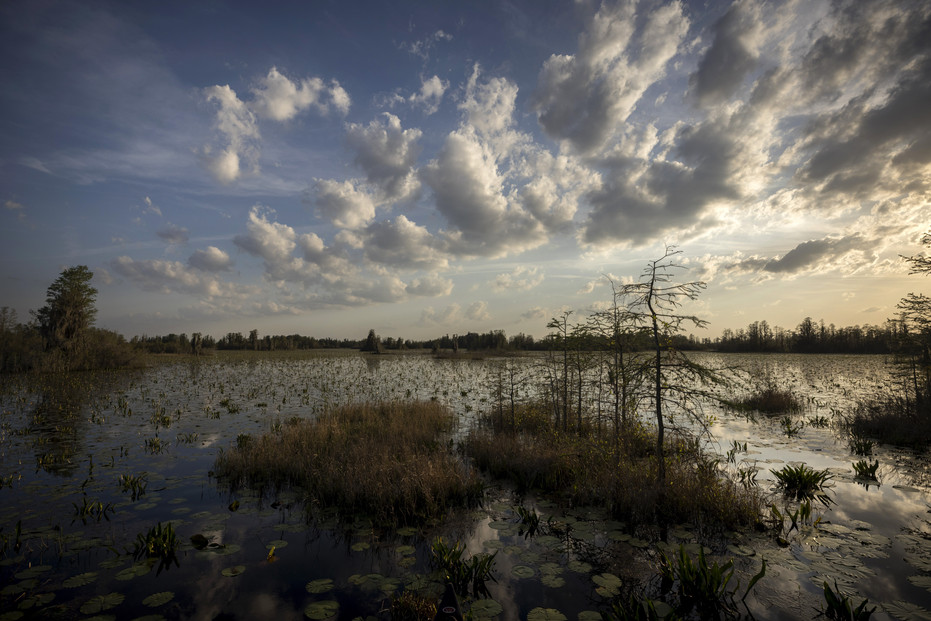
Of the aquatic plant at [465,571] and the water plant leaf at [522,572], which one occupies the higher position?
the aquatic plant at [465,571]

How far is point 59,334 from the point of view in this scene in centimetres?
3484

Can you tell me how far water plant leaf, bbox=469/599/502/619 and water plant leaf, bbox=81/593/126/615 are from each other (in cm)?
435

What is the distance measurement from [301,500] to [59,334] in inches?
1719

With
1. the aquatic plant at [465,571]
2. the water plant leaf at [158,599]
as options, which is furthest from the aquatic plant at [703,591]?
the water plant leaf at [158,599]

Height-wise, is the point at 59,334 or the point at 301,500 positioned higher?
the point at 59,334

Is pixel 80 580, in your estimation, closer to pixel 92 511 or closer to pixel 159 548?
pixel 159 548

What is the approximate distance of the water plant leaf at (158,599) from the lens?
457 centimetres

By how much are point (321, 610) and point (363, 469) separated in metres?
3.72

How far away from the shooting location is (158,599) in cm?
465

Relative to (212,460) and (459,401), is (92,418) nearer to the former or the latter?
(212,460)

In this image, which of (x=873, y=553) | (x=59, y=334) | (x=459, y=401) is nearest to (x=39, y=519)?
(x=873, y=553)

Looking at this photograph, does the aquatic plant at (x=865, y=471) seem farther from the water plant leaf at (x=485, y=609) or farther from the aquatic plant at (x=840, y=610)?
the water plant leaf at (x=485, y=609)

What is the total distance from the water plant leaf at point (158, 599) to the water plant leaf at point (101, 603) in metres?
0.29

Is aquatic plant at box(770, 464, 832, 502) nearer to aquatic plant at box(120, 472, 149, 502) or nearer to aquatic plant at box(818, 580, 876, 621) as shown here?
aquatic plant at box(818, 580, 876, 621)
